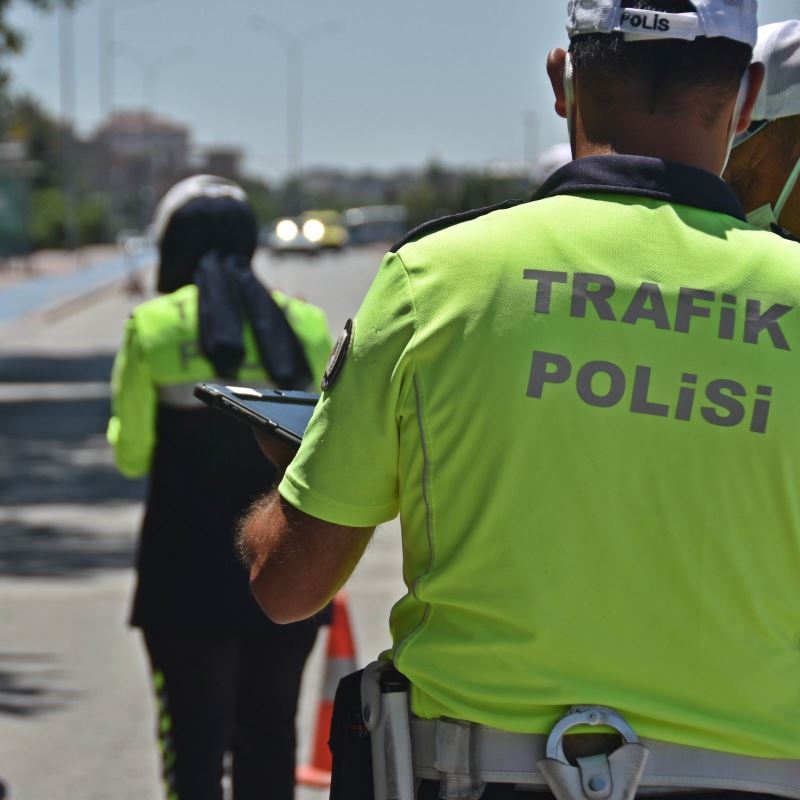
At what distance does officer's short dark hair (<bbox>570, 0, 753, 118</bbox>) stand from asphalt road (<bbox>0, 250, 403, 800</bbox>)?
74 centimetres

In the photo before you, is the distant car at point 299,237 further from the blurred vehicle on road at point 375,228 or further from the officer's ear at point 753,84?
the officer's ear at point 753,84

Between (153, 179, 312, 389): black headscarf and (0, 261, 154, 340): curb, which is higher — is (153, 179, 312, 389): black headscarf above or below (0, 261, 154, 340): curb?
above

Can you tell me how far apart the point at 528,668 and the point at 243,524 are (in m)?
0.55

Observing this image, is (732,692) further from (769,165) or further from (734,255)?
(769,165)

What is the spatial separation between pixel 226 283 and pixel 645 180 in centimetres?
221

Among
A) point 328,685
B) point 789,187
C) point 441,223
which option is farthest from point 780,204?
point 328,685

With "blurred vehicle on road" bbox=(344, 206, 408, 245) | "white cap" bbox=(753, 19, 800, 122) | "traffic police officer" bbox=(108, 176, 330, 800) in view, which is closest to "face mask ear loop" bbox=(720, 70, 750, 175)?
"white cap" bbox=(753, 19, 800, 122)

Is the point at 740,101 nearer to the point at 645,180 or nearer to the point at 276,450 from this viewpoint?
the point at 645,180

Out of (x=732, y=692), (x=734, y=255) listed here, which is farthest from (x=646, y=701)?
(x=734, y=255)

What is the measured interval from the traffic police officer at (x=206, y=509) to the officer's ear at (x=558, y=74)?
6.10ft

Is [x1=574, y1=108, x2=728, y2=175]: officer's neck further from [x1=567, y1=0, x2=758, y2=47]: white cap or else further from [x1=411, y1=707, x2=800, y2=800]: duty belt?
[x1=411, y1=707, x2=800, y2=800]: duty belt

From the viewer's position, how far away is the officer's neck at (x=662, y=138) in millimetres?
2146

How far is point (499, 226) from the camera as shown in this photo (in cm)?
208

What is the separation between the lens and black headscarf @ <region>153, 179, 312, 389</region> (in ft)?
13.5
